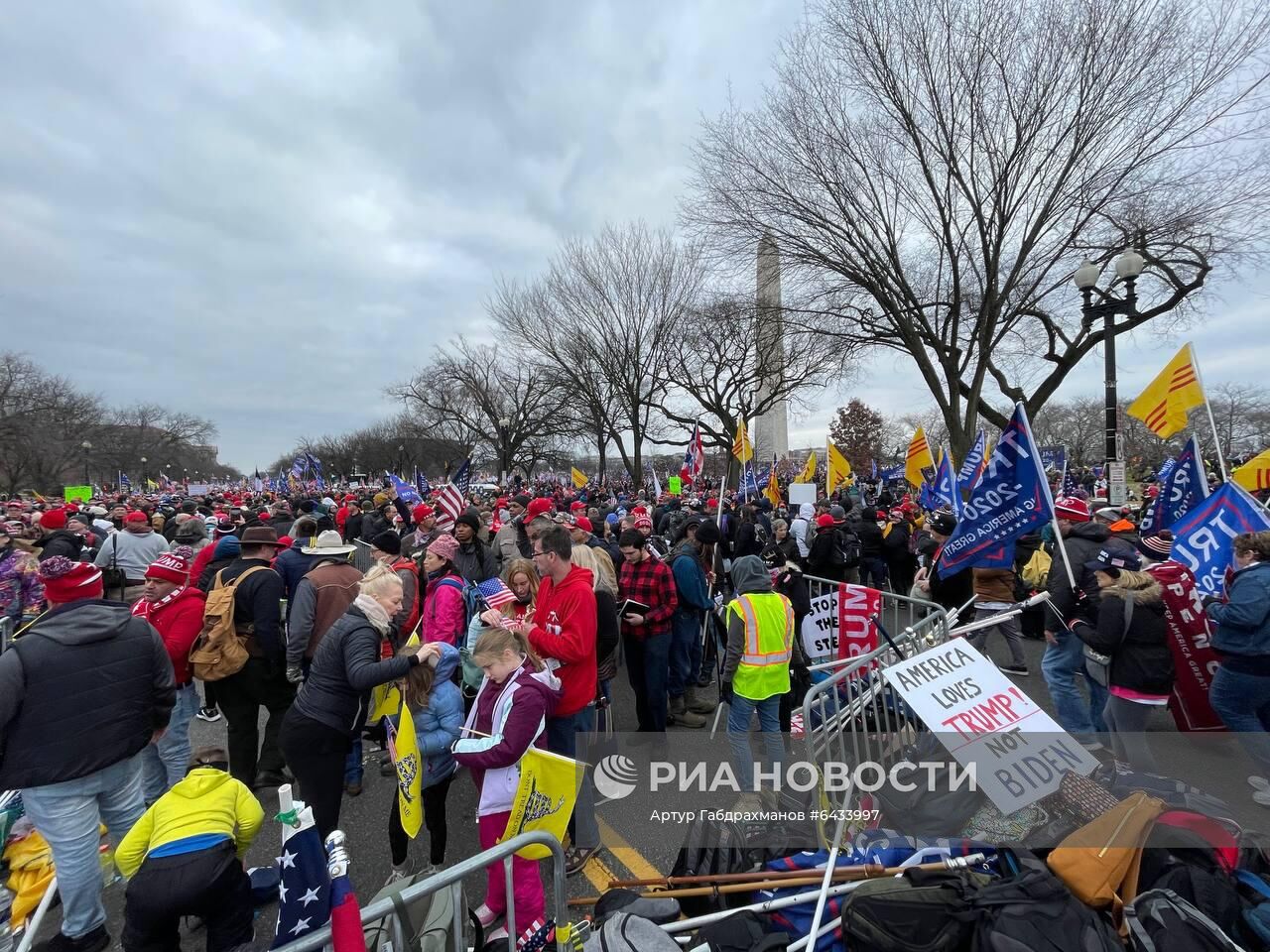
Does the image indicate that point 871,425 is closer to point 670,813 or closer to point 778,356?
point 778,356

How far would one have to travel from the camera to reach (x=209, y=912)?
2.48m

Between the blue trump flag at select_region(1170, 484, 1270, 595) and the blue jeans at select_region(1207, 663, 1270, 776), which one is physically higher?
the blue trump flag at select_region(1170, 484, 1270, 595)

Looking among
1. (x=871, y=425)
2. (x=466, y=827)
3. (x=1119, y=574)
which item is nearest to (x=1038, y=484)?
(x=1119, y=574)

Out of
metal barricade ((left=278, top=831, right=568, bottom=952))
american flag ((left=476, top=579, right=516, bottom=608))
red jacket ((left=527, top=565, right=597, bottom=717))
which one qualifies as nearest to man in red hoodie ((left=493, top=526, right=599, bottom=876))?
red jacket ((left=527, top=565, right=597, bottom=717))

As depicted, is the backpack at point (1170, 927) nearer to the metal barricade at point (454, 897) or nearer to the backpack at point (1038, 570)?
the metal barricade at point (454, 897)

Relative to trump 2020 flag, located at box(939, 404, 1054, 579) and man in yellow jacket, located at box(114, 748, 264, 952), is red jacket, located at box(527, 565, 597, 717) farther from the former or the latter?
trump 2020 flag, located at box(939, 404, 1054, 579)

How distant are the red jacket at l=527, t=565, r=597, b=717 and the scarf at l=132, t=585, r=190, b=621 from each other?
2.72 metres

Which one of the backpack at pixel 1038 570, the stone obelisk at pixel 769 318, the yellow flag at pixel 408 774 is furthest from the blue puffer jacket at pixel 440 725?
the stone obelisk at pixel 769 318

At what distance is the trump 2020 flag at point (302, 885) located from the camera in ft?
5.95

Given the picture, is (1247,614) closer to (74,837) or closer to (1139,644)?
(1139,644)

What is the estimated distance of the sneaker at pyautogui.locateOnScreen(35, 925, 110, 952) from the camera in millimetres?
2938

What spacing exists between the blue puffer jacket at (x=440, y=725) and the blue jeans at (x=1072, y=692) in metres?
5.02

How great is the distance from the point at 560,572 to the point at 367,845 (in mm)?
2221

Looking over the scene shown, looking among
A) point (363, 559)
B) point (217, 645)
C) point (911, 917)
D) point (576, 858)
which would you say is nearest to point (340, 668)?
point (217, 645)
